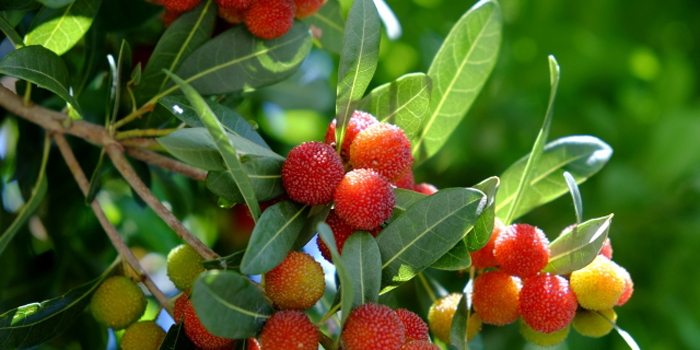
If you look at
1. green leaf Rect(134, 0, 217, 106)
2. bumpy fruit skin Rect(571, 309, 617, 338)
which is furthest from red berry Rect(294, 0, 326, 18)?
bumpy fruit skin Rect(571, 309, 617, 338)

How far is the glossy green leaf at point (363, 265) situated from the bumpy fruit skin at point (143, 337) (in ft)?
1.13

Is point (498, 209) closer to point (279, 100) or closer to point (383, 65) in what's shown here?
point (279, 100)

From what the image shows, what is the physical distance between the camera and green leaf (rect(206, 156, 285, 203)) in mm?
816

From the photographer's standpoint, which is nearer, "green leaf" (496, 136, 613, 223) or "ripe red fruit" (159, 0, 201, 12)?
"ripe red fruit" (159, 0, 201, 12)

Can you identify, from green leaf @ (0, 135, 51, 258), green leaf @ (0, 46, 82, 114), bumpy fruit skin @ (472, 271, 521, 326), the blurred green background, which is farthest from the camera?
the blurred green background

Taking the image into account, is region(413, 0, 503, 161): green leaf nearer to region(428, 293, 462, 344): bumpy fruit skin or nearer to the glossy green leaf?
region(428, 293, 462, 344): bumpy fruit skin

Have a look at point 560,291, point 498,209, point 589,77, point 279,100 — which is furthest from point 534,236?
point 589,77

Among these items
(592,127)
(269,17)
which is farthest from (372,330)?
(592,127)

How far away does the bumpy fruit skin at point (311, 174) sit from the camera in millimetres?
839

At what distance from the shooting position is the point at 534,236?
0.95 m

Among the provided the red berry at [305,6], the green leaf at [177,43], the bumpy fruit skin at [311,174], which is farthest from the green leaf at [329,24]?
the bumpy fruit skin at [311,174]

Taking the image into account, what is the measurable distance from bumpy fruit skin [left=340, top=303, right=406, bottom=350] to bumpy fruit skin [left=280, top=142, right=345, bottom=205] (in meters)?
0.17

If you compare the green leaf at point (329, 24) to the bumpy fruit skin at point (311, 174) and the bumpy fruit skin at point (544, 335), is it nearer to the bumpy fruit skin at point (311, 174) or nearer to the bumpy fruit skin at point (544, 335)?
the bumpy fruit skin at point (311, 174)

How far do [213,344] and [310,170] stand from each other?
261mm
